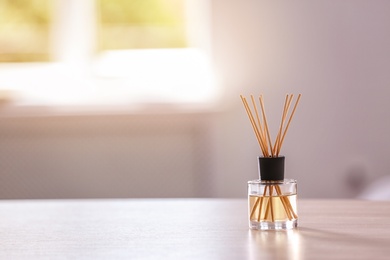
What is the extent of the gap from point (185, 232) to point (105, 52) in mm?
2430

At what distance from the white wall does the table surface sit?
5.67 ft

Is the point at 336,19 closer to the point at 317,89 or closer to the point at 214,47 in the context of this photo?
the point at 317,89

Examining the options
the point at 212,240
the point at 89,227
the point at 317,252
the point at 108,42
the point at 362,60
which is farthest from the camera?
the point at 108,42

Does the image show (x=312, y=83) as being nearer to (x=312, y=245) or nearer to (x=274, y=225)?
(x=274, y=225)

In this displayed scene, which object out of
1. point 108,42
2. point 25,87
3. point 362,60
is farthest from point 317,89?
point 25,87


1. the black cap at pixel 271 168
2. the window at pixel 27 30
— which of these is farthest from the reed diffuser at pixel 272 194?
the window at pixel 27 30

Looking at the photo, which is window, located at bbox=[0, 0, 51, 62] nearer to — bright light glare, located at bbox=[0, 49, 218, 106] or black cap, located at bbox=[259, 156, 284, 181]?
bright light glare, located at bbox=[0, 49, 218, 106]

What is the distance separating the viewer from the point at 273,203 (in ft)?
3.71

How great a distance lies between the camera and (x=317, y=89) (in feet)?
10.8

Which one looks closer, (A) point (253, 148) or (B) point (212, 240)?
(B) point (212, 240)

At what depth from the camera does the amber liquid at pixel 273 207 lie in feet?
3.71

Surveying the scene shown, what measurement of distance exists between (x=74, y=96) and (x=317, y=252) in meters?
2.58

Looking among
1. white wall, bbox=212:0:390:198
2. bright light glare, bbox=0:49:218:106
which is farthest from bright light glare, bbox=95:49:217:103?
white wall, bbox=212:0:390:198

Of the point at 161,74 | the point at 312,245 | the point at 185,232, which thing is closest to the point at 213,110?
the point at 161,74
